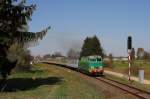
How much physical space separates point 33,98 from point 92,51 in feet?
411

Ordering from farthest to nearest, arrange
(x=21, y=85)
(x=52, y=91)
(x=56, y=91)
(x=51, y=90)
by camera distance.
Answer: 1. (x=21, y=85)
2. (x=51, y=90)
3. (x=52, y=91)
4. (x=56, y=91)

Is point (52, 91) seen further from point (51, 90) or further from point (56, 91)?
point (51, 90)

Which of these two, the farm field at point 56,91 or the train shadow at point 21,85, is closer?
the farm field at point 56,91

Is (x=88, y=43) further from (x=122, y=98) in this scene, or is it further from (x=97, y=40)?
(x=122, y=98)

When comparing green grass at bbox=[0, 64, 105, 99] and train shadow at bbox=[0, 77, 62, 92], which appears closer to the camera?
green grass at bbox=[0, 64, 105, 99]

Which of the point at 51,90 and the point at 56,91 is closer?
the point at 56,91

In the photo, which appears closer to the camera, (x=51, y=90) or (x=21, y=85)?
→ (x=51, y=90)

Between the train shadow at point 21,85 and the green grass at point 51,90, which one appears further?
the train shadow at point 21,85

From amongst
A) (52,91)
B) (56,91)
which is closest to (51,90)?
(52,91)

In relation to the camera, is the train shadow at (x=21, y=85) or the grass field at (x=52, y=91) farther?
the train shadow at (x=21, y=85)

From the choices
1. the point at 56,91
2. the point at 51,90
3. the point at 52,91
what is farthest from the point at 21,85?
the point at 56,91

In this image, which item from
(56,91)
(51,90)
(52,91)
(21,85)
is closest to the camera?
(56,91)

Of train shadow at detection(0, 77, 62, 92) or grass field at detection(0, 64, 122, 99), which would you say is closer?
grass field at detection(0, 64, 122, 99)

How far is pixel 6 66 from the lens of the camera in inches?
1368
